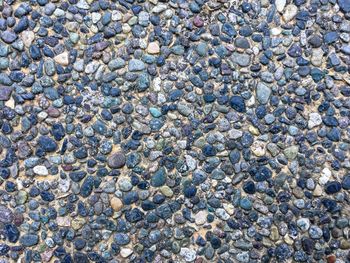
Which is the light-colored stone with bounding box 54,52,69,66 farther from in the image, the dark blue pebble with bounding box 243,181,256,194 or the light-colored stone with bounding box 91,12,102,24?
the dark blue pebble with bounding box 243,181,256,194

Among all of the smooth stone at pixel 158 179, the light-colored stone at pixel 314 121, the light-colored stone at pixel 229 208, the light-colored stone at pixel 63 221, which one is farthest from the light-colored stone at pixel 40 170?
the light-colored stone at pixel 314 121

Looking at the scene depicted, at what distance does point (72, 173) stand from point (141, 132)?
0.24m

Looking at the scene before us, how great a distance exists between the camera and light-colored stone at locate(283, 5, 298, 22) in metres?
1.62

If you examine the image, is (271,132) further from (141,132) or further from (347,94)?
(141,132)

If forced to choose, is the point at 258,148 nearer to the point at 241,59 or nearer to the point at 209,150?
the point at 209,150

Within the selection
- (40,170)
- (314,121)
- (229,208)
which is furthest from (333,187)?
(40,170)

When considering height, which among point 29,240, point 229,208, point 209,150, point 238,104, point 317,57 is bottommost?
point 29,240

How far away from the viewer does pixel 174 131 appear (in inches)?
62.2

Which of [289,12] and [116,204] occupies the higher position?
[289,12]

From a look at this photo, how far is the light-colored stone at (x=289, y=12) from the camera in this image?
162 cm

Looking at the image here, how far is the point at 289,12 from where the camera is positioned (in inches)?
63.9

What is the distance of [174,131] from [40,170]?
1.37 ft

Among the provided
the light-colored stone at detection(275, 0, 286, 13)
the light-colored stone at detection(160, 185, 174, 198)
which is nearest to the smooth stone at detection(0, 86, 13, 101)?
the light-colored stone at detection(160, 185, 174, 198)

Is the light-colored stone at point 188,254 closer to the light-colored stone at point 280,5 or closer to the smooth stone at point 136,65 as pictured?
the smooth stone at point 136,65
